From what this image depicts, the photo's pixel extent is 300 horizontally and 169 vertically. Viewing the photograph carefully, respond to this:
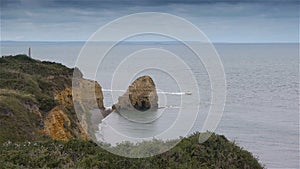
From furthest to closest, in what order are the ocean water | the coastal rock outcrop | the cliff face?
the coastal rock outcrop < the ocean water < the cliff face

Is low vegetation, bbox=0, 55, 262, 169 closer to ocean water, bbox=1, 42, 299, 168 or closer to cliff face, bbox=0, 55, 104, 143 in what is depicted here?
ocean water, bbox=1, 42, 299, 168

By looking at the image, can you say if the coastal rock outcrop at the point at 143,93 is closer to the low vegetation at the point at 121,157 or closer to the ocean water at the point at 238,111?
the ocean water at the point at 238,111

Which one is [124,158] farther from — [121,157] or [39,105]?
[39,105]

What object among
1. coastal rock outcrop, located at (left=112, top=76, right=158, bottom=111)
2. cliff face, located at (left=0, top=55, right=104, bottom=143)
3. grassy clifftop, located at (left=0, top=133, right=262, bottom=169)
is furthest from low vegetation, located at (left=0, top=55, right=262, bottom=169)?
coastal rock outcrop, located at (left=112, top=76, right=158, bottom=111)

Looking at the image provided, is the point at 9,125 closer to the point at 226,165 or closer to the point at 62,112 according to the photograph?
the point at 62,112

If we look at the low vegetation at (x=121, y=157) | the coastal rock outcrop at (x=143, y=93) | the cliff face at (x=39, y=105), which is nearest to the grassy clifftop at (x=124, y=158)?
the low vegetation at (x=121, y=157)

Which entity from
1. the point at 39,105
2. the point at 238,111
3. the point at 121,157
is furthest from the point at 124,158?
the point at 238,111

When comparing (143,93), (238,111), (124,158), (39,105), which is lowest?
(124,158)

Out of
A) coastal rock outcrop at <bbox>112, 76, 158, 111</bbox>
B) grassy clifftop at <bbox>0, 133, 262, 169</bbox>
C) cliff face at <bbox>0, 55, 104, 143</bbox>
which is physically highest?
coastal rock outcrop at <bbox>112, 76, 158, 111</bbox>

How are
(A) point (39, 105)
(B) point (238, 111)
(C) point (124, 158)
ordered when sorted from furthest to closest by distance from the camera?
1. (B) point (238, 111)
2. (A) point (39, 105)
3. (C) point (124, 158)
